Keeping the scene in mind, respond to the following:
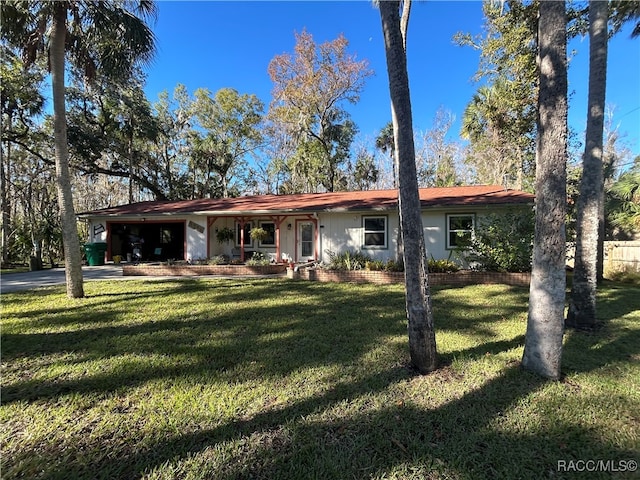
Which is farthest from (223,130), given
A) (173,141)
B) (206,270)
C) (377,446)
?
(377,446)

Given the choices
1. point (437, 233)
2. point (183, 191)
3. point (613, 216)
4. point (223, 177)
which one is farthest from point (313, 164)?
point (613, 216)

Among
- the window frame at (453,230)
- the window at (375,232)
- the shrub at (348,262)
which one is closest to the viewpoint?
the shrub at (348,262)

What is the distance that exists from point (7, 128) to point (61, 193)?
15.3m

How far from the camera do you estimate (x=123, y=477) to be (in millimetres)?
2100

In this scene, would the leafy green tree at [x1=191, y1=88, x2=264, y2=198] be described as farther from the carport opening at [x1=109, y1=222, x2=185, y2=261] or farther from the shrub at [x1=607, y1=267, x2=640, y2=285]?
the shrub at [x1=607, y1=267, x2=640, y2=285]

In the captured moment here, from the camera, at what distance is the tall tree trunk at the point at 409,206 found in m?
3.36

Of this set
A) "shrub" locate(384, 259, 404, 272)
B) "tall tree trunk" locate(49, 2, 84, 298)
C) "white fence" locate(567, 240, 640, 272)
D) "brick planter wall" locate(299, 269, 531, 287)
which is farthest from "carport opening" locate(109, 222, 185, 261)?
"white fence" locate(567, 240, 640, 272)

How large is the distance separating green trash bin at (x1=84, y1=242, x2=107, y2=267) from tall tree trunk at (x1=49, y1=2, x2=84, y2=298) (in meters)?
9.06

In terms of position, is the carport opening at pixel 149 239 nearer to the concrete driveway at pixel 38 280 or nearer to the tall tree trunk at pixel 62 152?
the concrete driveway at pixel 38 280

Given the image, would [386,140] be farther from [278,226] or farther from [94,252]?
[94,252]

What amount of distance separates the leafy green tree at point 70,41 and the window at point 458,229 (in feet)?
34.4

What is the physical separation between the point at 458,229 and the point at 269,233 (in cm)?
818

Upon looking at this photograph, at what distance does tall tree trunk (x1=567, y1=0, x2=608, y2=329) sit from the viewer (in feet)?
16.4

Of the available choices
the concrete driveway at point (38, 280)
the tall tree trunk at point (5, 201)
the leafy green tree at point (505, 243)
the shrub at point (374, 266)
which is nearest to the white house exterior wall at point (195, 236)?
the concrete driveway at point (38, 280)
